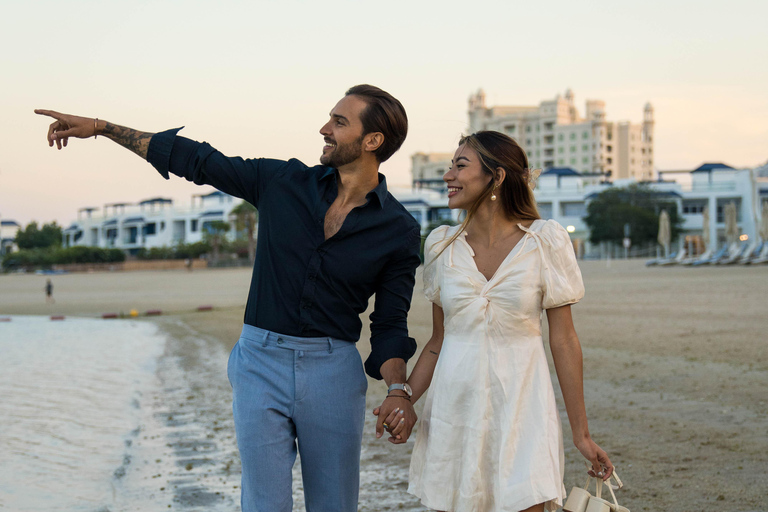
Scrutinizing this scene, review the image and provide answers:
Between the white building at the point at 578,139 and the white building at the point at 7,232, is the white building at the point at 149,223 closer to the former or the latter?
the white building at the point at 7,232

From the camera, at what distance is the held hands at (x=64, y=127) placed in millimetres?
2994

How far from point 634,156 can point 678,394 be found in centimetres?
14703

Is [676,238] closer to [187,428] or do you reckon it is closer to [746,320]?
[746,320]

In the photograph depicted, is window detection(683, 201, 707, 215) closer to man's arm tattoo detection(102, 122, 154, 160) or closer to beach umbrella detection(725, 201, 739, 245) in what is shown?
beach umbrella detection(725, 201, 739, 245)

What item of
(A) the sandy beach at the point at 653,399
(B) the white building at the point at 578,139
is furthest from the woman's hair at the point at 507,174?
(B) the white building at the point at 578,139

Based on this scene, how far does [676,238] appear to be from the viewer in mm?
74000

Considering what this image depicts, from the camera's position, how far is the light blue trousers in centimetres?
274

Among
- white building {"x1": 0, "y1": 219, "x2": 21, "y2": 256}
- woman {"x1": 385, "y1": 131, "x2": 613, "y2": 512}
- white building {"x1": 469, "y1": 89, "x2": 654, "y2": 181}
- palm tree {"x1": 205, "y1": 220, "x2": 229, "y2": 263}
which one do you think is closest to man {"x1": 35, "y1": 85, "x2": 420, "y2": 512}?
woman {"x1": 385, "y1": 131, "x2": 613, "y2": 512}

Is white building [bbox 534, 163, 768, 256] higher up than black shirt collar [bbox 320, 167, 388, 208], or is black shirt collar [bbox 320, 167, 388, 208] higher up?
white building [bbox 534, 163, 768, 256]

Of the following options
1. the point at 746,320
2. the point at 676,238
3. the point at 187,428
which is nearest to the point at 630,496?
the point at 187,428

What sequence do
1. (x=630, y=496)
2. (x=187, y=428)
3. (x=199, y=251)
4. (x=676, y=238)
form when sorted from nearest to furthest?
(x=630, y=496)
(x=187, y=428)
(x=676, y=238)
(x=199, y=251)

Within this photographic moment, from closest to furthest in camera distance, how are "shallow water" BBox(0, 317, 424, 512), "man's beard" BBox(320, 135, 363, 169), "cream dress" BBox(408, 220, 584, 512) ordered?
1. "cream dress" BBox(408, 220, 584, 512)
2. "man's beard" BBox(320, 135, 363, 169)
3. "shallow water" BBox(0, 317, 424, 512)

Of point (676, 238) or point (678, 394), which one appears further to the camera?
point (676, 238)

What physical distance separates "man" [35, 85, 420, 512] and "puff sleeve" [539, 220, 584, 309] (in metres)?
0.51
